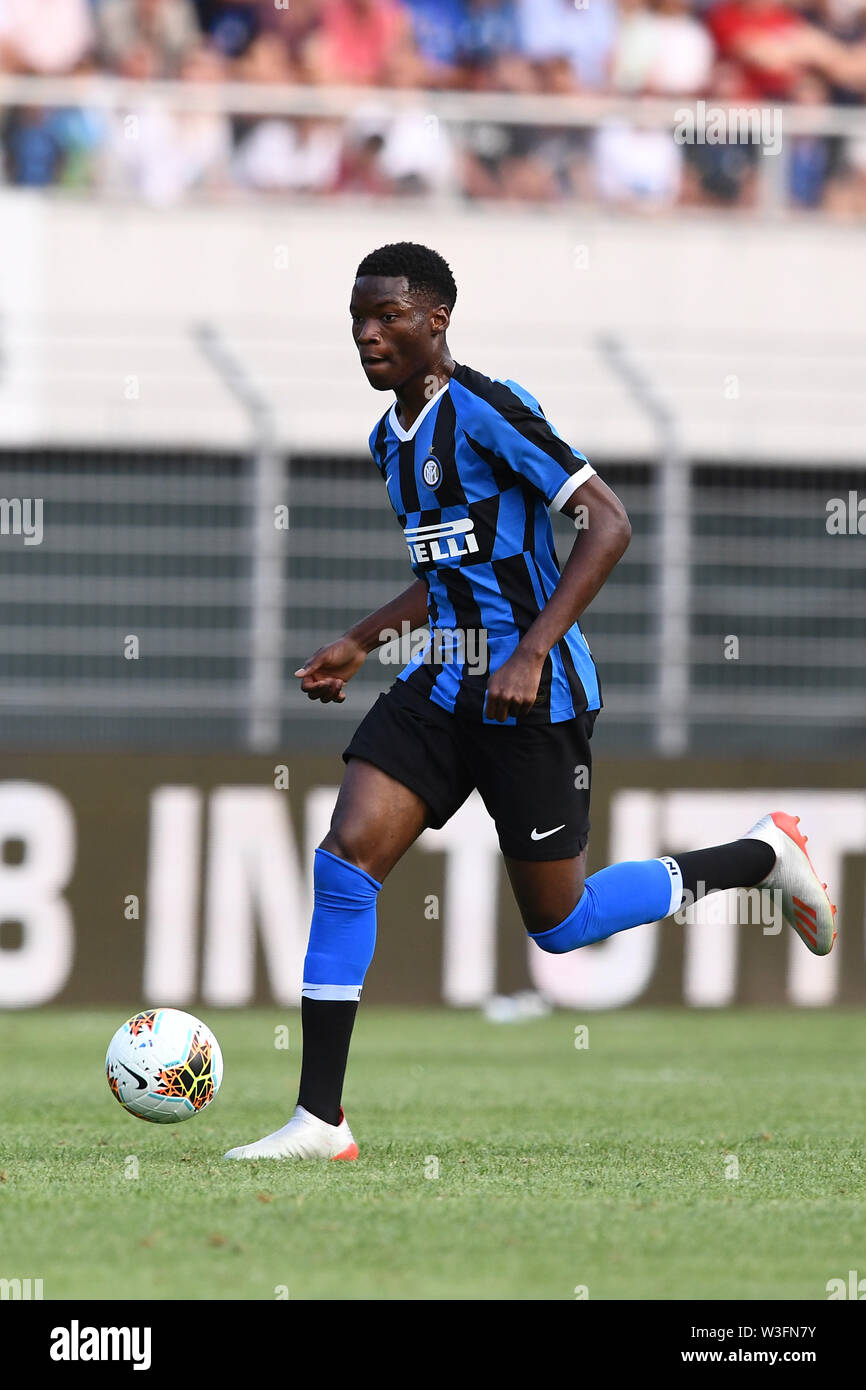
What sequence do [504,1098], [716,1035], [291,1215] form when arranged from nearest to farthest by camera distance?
1. [291,1215]
2. [504,1098]
3. [716,1035]

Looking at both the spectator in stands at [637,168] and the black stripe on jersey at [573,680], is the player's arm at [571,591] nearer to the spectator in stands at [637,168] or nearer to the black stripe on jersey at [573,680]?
the black stripe on jersey at [573,680]

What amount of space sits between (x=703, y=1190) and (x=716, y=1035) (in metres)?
5.27

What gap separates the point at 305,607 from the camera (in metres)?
11.6

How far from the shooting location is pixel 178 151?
13.5 metres

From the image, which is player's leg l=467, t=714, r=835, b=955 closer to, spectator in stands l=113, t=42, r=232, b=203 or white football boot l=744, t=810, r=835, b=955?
white football boot l=744, t=810, r=835, b=955

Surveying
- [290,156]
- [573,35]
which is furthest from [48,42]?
[573,35]

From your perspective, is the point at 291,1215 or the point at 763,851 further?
the point at 763,851

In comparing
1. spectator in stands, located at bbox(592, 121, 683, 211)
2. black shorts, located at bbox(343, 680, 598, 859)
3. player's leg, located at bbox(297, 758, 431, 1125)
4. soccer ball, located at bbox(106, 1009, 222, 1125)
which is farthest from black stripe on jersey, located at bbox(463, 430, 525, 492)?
spectator in stands, located at bbox(592, 121, 683, 211)

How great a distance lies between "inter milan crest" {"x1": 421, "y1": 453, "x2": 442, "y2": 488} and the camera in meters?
5.59

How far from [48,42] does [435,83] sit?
2684 mm

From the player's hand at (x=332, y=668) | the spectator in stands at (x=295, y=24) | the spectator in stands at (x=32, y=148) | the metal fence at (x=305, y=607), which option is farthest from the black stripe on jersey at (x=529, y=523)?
the spectator in stands at (x=295, y=24)
